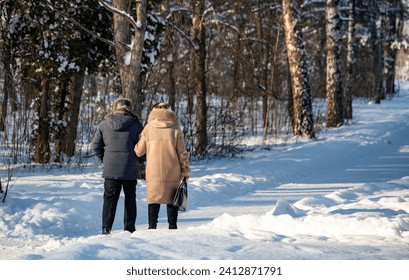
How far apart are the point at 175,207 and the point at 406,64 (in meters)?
91.7

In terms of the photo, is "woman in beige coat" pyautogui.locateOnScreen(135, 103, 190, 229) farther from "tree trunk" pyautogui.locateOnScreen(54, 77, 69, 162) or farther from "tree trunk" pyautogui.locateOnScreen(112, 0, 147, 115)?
"tree trunk" pyautogui.locateOnScreen(54, 77, 69, 162)

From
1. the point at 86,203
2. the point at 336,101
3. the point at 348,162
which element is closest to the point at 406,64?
the point at 336,101

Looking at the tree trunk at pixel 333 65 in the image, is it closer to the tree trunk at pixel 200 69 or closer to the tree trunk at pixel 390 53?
the tree trunk at pixel 200 69

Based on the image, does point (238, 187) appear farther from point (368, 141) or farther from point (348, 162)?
point (368, 141)

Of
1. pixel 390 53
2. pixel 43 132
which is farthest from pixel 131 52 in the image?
pixel 390 53

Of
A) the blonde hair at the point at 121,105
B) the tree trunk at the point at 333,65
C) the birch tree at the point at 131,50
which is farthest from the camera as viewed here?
the tree trunk at the point at 333,65

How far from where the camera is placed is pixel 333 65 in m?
22.8

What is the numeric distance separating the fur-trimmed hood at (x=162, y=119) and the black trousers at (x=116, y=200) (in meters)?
0.92

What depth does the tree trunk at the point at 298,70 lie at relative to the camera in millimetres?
18641

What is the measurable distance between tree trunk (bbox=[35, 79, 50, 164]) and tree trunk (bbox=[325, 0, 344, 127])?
38.0ft

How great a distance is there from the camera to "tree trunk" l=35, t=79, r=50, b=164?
15.3 metres

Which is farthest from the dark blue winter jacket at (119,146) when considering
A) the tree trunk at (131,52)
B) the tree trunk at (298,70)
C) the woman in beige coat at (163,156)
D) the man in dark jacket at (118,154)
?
the tree trunk at (298,70)

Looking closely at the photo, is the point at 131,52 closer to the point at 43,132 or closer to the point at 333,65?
the point at 43,132
